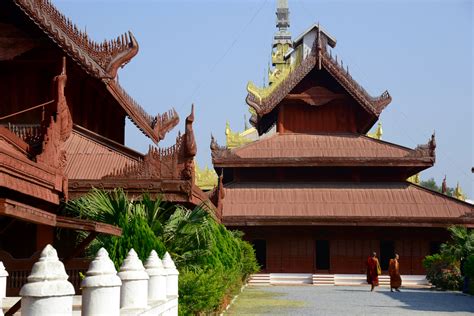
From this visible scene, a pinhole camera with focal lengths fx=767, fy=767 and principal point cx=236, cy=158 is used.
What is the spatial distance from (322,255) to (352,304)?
13.1 metres

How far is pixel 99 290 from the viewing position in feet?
21.4

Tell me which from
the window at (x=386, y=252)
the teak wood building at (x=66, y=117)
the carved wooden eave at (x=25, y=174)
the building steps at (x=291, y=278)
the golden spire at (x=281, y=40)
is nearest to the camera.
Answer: the carved wooden eave at (x=25, y=174)

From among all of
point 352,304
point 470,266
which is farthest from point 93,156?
point 470,266

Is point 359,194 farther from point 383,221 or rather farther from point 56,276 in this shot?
point 56,276

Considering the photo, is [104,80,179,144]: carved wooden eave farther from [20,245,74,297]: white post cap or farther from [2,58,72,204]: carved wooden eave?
[20,245,74,297]: white post cap

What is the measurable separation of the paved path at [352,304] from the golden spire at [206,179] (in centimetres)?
1920

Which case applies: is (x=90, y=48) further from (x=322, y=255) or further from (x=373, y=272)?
(x=322, y=255)

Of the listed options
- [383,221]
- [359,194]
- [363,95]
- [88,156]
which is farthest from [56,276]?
[363,95]

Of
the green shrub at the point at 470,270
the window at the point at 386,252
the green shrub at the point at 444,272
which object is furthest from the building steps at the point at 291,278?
the green shrub at the point at 470,270

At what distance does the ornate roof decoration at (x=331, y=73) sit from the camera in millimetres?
34094

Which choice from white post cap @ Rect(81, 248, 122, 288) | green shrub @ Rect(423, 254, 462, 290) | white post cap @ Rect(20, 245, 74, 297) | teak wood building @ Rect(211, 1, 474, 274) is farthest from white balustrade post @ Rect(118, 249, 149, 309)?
teak wood building @ Rect(211, 1, 474, 274)

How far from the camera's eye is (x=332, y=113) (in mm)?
36344

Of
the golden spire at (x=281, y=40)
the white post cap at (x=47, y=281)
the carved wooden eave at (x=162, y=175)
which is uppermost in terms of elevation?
the golden spire at (x=281, y=40)

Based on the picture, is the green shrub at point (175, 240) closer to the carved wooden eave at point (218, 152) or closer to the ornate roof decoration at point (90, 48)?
the ornate roof decoration at point (90, 48)
